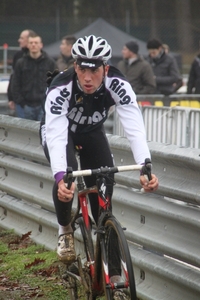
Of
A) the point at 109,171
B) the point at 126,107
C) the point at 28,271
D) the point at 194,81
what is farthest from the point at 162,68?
the point at 109,171

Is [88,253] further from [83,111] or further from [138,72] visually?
[138,72]

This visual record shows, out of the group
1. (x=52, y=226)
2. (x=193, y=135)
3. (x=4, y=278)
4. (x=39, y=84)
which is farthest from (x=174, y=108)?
(x=4, y=278)

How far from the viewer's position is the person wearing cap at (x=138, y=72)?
14.7m

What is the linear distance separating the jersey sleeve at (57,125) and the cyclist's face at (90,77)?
14 centimetres

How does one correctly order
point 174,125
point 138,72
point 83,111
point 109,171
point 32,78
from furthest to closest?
1. point 138,72
2. point 32,78
3. point 174,125
4. point 83,111
5. point 109,171

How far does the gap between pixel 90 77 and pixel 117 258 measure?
4.04 ft

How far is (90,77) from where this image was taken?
5477mm

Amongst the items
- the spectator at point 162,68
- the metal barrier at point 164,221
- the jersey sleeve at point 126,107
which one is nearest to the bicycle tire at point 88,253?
the metal barrier at point 164,221

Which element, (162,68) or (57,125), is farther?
(162,68)

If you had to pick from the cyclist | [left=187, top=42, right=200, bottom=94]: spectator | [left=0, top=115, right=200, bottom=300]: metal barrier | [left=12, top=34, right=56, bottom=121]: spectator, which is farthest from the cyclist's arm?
[left=187, top=42, right=200, bottom=94]: spectator

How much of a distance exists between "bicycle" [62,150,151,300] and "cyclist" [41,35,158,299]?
4.2 inches

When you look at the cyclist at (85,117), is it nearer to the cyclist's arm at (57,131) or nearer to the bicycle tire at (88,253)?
the cyclist's arm at (57,131)

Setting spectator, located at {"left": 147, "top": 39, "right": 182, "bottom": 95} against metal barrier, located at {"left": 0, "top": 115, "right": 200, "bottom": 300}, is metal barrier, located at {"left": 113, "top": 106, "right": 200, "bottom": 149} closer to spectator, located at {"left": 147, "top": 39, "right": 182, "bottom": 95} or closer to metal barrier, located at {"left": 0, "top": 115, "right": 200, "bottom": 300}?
spectator, located at {"left": 147, "top": 39, "right": 182, "bottom": 95}

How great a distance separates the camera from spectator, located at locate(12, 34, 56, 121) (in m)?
12.8
